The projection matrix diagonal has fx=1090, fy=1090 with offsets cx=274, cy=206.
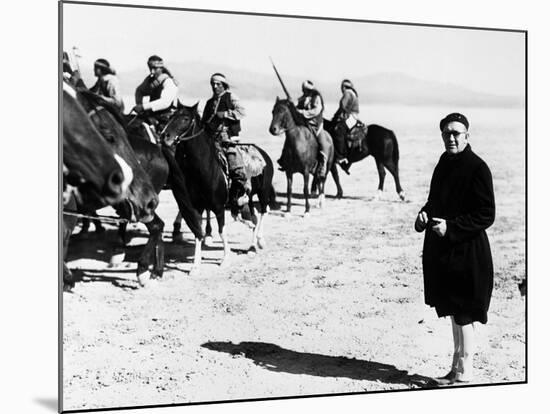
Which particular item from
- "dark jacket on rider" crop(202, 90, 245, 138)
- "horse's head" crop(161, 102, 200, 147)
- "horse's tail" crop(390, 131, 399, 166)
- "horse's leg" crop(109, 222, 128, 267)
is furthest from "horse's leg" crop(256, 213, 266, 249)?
"horse's tail" crop(390, 131, 399, 166)

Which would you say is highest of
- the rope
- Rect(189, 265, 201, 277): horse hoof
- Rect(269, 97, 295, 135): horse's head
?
Rect(269, 97, 295, 135): horse's head

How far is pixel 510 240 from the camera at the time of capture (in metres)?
7.45

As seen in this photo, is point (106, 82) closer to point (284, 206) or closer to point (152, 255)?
point (152, 255)

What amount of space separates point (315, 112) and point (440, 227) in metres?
1.10

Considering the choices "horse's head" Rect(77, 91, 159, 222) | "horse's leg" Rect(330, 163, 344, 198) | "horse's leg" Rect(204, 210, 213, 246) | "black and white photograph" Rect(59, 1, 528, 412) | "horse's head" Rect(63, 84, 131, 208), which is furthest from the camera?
"horse's leg" Rect(330, 163, 344, 198)

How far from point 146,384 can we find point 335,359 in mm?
1251

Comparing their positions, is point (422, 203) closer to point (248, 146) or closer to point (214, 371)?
point (248, 146)

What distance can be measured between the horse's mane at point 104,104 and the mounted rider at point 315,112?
47.4 inches

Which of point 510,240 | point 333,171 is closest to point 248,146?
point 333,171

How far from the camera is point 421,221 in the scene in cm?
715

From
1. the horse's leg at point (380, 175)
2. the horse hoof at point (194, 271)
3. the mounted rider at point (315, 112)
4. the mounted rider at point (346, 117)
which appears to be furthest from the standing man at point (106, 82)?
the horse's leg at point (380, 175)

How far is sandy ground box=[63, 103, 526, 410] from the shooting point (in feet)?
21.1

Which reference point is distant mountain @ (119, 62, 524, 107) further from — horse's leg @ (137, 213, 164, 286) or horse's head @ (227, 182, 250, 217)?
horse's leg @ (137, 213, 164, 286)

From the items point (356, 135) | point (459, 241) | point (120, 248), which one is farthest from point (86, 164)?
point (459, 241)
